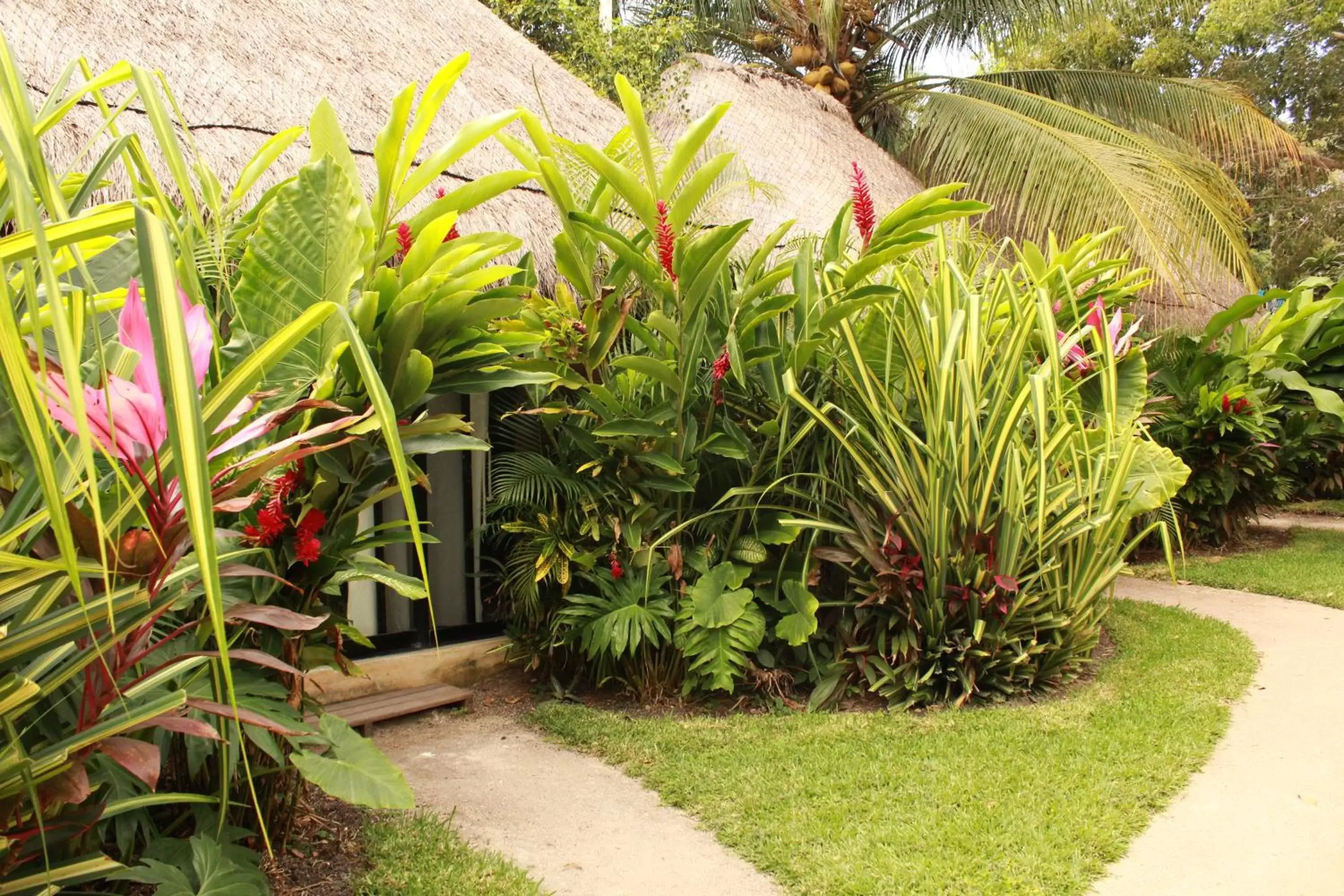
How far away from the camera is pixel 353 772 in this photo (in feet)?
6.86

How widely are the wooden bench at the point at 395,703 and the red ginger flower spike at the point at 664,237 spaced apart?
2154 mm

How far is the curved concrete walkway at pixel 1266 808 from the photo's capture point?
2.59 metres

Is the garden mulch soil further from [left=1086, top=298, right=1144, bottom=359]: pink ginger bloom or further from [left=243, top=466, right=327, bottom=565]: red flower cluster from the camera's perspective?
[left=1086, top=298, right=1144, bottom=359]: pink ginger bloom

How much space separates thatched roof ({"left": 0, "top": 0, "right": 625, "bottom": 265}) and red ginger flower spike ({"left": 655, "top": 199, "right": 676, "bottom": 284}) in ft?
3.77

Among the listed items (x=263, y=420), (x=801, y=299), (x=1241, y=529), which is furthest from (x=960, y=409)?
(x=1241, y=529)

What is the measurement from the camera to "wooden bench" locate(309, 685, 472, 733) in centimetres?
400

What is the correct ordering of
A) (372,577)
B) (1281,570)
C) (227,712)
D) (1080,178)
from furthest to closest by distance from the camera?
1. (1080,178)
2. (1281,570)
3. (372,577)
4. (227,712)

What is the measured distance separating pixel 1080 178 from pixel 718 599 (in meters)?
4.78

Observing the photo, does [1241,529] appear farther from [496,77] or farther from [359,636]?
[359,636]

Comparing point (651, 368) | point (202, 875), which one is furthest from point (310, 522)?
point (651, 368)

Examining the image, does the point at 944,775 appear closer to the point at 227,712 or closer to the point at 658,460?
the point at 658,460

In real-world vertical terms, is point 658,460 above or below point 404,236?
below

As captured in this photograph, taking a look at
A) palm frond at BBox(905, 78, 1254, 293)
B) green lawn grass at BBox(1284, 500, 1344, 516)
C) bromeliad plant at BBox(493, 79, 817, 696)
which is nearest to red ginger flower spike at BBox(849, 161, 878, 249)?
bromeliad plant at BBox(493, 79, 817, 696)

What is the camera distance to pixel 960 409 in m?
4.03
